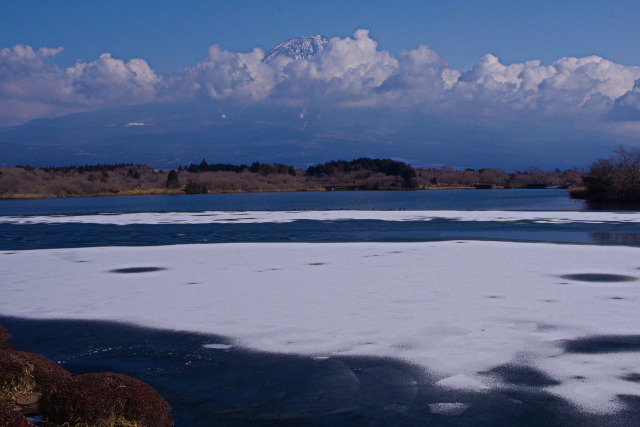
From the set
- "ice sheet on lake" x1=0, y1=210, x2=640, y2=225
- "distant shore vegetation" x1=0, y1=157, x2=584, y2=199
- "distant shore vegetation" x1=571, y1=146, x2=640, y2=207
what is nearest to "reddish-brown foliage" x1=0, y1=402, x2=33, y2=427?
"ice sheet on lake" x1=0, y1=210, x2=640, y2=225

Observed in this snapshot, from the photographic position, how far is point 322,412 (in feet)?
20.3

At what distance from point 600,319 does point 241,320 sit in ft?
20.1

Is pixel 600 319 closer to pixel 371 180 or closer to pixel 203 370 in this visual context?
pixel 203 370

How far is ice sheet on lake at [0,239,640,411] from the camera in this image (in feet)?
25.7

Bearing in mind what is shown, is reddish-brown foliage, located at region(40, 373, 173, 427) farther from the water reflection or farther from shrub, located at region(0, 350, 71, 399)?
the water reflection

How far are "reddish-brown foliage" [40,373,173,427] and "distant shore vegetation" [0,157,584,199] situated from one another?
129 m

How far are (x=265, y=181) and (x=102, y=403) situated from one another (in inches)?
6606

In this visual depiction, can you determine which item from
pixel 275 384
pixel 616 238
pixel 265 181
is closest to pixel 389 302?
pixel 275 384

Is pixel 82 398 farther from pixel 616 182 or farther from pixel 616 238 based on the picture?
pixel 616 182

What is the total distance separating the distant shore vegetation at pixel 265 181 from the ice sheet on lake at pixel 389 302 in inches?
4689

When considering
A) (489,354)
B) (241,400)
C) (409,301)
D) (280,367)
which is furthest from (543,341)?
(241,400)

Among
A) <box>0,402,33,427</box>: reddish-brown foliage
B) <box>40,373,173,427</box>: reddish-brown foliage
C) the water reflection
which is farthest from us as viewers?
the water reflection

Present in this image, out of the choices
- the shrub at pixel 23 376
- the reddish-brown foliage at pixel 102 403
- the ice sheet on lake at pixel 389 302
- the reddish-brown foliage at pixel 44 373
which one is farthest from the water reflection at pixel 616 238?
the shrub at pixel 23 376

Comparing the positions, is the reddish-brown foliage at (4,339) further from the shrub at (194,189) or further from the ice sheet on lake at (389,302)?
the shrub at (194,189)
